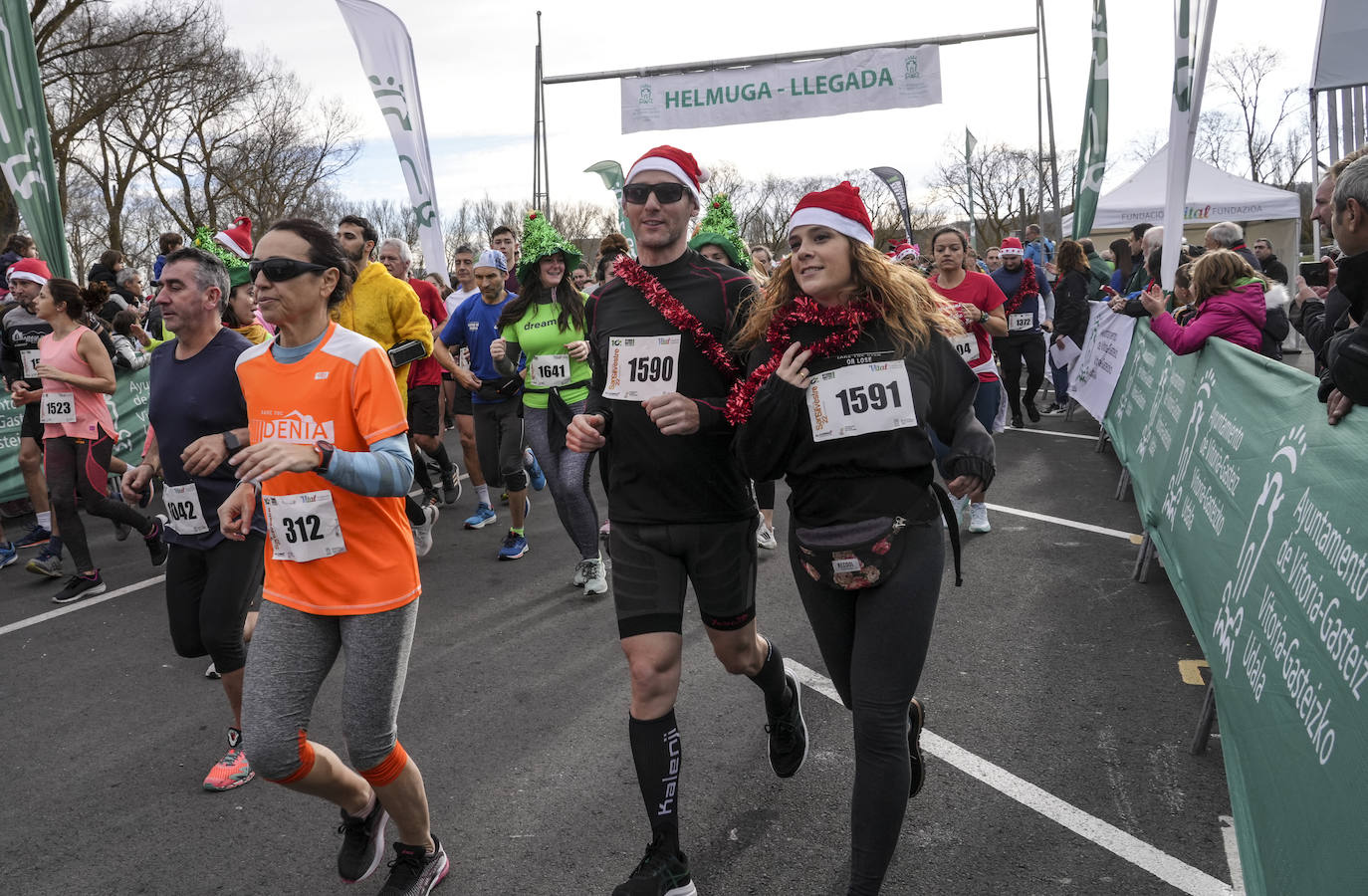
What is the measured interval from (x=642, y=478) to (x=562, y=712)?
162 centimetres

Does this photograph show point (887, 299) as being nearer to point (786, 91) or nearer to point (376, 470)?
point (376, 470)

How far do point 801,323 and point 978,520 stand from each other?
4.69m

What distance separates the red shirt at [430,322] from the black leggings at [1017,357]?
19.9ft

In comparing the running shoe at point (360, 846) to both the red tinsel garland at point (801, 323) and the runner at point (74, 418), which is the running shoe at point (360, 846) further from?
the runner at point (74, 418)

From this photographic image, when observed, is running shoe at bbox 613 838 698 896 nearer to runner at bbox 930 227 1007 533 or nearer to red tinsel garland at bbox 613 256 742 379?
red tinsel garland at bbox 613 256 742 379

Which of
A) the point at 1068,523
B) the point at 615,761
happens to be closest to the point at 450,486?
the point at 1068,523

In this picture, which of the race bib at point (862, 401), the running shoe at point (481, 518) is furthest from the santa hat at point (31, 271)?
the race bib at point (862, 401)

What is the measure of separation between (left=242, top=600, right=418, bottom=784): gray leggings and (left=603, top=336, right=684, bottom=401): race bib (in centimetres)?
98

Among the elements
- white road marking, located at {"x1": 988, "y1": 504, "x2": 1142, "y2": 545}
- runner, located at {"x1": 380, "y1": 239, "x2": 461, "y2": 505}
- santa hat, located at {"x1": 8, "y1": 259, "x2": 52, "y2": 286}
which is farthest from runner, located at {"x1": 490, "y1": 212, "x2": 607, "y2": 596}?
santa hat, located at {"x1": 8, "y1": 259, "x2": 52, "y2": 286}

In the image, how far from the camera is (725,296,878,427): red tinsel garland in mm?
2785

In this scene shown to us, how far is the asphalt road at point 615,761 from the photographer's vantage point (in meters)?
3.12

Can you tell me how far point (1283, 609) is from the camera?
2.91 m

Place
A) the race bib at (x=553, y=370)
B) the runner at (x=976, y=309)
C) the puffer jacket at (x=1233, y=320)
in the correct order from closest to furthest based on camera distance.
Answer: the puffer jacket at (x=1233, y=320) < the race bib at (x=553, y=370) < the runner at (x=976, y=309)

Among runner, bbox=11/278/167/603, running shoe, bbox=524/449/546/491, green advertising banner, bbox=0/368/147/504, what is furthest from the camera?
running shoe, bbox=524/449/546/491
